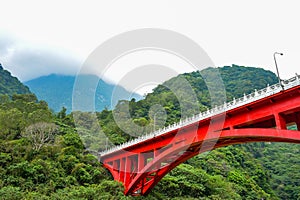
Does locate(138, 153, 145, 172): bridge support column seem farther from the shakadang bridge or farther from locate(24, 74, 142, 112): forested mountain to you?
locate(24, 74, 142, 112): forested mountain

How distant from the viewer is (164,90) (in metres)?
72.4

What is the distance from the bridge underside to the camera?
1199cm

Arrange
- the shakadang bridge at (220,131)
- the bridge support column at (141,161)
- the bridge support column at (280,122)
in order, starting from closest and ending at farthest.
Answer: the bridge support column at (280,122) → the shakadang bridge at (220,131) → the bridge support column at (141,161)

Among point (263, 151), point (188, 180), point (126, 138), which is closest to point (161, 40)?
point (188, 180)

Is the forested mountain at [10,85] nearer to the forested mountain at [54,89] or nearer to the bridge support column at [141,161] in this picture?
the bridge support column at [141,161]

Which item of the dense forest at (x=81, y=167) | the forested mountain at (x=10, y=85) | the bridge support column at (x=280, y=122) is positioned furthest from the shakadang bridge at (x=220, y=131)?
the forested mountain at (x=10, y=85)

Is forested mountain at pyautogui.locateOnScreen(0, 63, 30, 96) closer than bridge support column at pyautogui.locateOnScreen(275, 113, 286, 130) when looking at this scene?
No

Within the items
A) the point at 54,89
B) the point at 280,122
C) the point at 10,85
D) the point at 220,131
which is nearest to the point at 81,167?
the point at 220,131

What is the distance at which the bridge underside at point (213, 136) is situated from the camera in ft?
39.3

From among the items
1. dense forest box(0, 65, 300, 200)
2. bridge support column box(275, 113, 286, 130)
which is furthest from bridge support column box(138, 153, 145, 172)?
bridge support column box(275, 113, 286, 130)

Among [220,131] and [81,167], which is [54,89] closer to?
[81,167]

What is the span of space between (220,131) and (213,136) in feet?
1.72

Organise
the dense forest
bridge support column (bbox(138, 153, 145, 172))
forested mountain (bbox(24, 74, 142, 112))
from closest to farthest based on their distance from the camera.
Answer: the dense forest → bridge support column (bbox(138, 153, 145, 172)) → forested mountain (bbox(24, 74, 142, 112))

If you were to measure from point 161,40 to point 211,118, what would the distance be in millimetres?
6721
